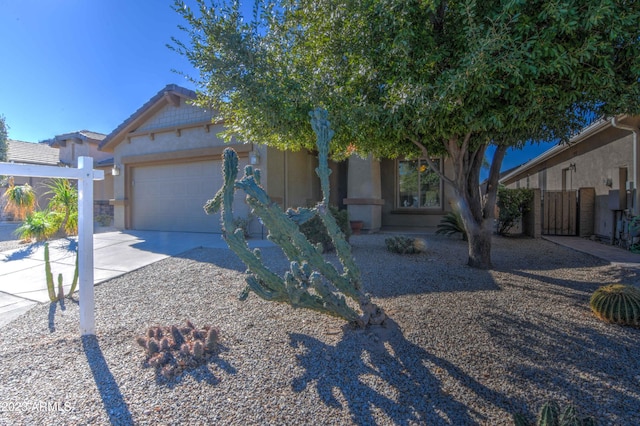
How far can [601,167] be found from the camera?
10.1m

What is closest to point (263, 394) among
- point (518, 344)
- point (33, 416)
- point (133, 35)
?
point (33, 416)

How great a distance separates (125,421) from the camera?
214 cm

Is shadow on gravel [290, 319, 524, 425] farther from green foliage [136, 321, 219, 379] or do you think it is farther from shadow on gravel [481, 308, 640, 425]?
green foliage [136, 321, 219, 379]

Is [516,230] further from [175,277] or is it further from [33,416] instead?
[33,416]

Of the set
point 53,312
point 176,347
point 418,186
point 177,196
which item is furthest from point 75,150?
point 176,347

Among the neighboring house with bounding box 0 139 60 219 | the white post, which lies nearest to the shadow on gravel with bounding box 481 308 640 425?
the white post

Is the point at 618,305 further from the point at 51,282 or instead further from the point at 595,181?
the point at 595,181

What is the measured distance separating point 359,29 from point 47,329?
5.09 meters

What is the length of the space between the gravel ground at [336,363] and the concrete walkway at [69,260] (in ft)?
2.44

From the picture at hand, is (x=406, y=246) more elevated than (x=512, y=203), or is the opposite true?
(x=512, y=203)

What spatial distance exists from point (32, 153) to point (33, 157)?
3.01 feet

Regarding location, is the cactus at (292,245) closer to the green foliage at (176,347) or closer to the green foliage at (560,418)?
the green foliage at (176,347)

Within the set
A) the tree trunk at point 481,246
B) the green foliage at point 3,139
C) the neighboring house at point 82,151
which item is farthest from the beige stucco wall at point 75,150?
the tree trunk at point 481,246

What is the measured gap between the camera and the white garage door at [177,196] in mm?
10414
